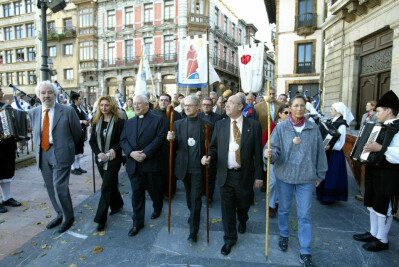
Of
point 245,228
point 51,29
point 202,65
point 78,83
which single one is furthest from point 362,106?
point 51,29

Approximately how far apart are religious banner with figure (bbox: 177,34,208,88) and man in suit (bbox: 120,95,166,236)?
437 centimetres

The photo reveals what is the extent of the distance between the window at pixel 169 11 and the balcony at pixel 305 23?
516 inches

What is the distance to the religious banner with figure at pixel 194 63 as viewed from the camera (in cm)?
799

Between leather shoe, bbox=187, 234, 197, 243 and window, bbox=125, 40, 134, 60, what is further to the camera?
window, bbox=125, 40, 134, 60

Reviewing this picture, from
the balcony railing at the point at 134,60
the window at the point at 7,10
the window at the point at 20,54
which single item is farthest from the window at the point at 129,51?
the window at the point at 7,10

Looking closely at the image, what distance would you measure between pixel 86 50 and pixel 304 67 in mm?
24737

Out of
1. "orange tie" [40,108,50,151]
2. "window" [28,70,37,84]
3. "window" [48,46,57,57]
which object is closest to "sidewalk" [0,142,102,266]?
"orange tie" [40,108,50,151]

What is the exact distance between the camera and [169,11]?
2667cm

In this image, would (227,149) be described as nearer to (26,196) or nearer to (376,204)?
(376,204)

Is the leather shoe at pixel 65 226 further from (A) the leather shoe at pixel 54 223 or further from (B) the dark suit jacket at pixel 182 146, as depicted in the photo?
(B) the dark suit jacket at pixel 182 146

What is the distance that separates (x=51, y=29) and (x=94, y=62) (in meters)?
8.83

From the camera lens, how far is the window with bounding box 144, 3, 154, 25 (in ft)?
89.5

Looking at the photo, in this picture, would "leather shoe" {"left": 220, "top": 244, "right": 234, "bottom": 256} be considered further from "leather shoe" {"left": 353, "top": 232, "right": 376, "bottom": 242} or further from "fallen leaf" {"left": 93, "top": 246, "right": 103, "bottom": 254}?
"leather shoe" {"left": 353, "top": 232, "right": 376, "bottom": 242}

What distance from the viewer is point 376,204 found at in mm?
3178
